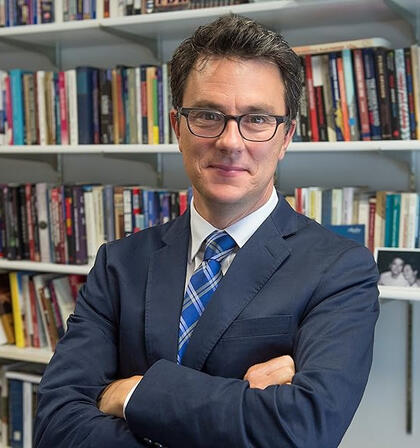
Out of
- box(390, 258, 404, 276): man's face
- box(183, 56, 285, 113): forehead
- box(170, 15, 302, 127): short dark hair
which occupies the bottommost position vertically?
box(390, 258, 404, 276): man's face

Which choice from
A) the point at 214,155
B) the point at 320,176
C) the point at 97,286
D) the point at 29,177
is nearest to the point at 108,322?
the point at 97,286

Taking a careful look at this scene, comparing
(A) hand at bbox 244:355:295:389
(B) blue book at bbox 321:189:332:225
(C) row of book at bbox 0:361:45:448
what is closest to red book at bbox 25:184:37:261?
(C) row of book at bbox 0:361:45:448

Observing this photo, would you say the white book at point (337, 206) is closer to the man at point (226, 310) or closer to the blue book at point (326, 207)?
the blue book at point (326, 207)

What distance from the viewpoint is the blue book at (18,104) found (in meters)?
2.58

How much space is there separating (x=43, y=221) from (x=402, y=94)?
4.24 feet

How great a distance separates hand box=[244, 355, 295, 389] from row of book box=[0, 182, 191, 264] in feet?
3.78

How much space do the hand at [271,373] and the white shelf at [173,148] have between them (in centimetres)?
98

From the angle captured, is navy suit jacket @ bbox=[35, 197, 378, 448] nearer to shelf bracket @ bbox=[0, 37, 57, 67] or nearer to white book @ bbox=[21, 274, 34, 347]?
white book @ bbox=[21, 274, 34, 347]

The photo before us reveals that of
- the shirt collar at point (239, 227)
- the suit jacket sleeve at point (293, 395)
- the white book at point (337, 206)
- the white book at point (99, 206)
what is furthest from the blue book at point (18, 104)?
the suit jacket sleeve at point (293, 395)

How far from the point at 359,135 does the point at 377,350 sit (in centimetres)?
77

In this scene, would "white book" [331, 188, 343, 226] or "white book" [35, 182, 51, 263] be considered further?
"white book" [35, 182, 51, 263]

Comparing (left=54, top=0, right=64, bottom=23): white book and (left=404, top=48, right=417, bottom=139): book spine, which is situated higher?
(left=54, top=0, right=64, bottom=23): white book

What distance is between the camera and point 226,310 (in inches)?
50.8

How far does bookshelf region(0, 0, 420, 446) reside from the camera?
2.12 metres
